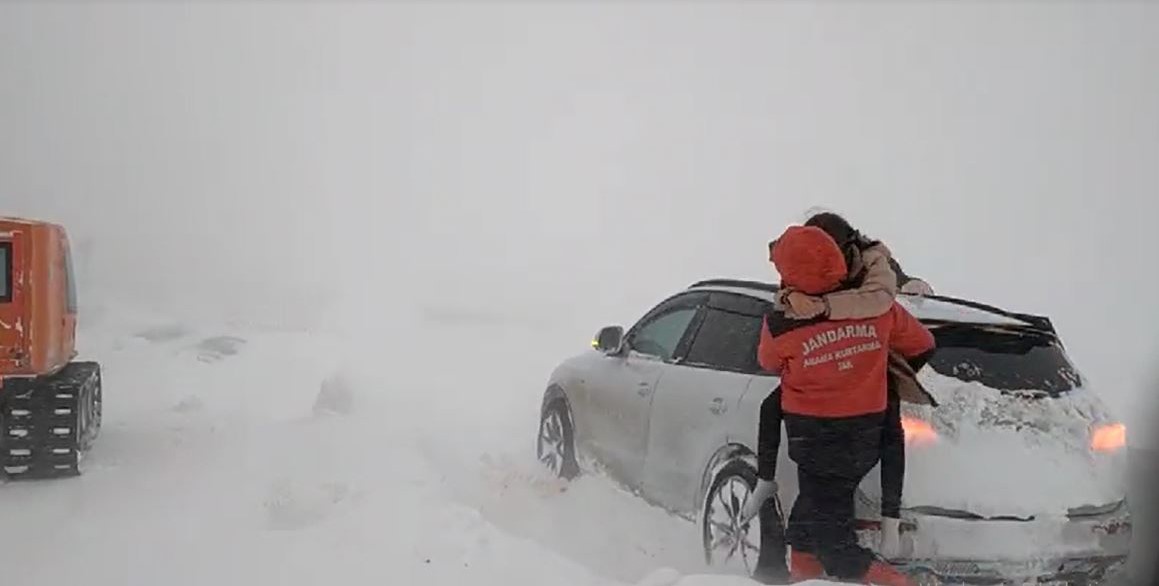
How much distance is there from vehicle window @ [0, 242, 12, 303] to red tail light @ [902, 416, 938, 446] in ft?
21.5

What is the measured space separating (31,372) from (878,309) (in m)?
6.53

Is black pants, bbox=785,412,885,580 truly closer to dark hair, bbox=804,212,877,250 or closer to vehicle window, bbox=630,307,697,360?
dark hair, bbox=804,212,877,250

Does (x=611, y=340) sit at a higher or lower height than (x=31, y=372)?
higher

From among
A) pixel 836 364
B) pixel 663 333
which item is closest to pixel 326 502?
pixel 663 333

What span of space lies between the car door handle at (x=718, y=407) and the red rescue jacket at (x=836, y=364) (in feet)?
2.61

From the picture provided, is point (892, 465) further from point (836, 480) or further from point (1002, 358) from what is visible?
point (1002, 358)

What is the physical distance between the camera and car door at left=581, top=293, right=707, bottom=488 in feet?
21.7

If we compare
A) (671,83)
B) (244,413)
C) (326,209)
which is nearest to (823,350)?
(244,413)

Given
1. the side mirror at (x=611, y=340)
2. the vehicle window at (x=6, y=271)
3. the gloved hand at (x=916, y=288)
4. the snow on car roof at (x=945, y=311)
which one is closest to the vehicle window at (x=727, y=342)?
the snow on car roof at (x=945, y=311)

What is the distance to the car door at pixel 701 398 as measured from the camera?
5.64m

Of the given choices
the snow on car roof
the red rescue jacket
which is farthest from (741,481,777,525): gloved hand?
the snow on car roof

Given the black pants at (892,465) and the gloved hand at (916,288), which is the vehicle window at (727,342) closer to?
the black pants at (892,465)

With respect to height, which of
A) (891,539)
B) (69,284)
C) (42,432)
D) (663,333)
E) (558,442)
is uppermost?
(663,333)

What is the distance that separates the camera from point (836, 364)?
471cm
